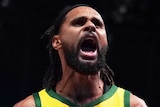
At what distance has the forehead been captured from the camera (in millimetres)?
3326

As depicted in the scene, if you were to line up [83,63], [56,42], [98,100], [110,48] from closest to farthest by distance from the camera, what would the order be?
[83,63] → [98,100] → [56,42] → [110,48]

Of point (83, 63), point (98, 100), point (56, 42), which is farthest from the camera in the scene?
point (56, 42)

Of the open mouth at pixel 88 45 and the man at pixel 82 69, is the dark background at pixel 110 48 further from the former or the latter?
the open mouth at pixel 88 45

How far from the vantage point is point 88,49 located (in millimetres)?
3275

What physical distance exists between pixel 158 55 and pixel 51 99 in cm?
371

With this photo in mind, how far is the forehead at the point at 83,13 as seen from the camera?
3.33 metres

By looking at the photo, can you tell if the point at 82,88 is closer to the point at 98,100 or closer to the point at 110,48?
the point at 98,100

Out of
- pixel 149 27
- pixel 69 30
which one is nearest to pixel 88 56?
pixel 69 30

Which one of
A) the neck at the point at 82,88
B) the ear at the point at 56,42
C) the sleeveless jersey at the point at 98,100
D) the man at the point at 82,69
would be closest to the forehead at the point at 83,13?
the man at the point at 82,69

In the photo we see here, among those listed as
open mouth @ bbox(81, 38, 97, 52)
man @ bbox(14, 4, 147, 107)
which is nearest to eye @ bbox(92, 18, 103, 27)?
man @ bbox(14, 4, 147, 107)

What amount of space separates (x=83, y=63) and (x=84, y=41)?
0.14 metres

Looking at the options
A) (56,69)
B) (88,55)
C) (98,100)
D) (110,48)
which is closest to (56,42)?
(56,69)

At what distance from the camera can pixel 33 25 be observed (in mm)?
6672

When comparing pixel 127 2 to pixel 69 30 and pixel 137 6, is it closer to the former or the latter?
pixel 137 6
